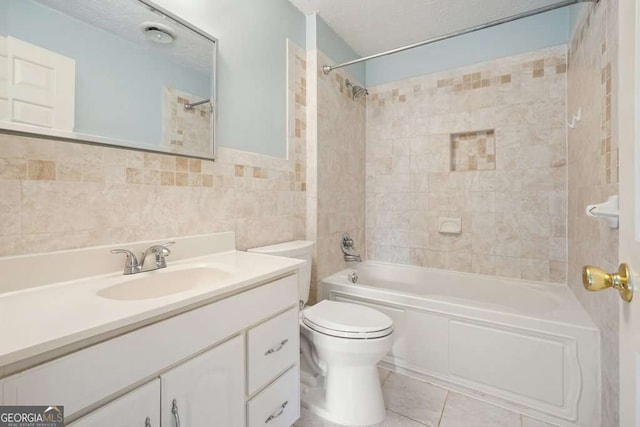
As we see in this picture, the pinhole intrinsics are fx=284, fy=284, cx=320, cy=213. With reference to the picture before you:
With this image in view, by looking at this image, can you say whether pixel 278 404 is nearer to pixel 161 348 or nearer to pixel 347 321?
pixel 347 321

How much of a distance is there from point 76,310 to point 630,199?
1239 mm

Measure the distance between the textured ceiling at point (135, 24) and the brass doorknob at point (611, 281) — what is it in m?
1.61

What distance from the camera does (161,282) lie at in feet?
3.70

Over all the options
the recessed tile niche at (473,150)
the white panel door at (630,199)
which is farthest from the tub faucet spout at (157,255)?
the recessed tile niche at (473,150)

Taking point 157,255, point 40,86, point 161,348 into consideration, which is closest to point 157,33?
point 40,86

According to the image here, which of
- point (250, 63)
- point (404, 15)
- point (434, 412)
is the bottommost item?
point (434, 412)

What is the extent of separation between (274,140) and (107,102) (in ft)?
3.06

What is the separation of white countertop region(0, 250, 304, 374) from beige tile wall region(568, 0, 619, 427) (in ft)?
4.69

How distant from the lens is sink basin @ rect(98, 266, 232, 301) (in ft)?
3.28

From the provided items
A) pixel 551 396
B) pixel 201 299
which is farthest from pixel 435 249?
pixel 201 299

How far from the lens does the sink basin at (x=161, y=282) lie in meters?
1.00

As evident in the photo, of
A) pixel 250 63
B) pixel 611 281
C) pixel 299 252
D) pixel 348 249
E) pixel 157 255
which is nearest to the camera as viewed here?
pixel 611 281

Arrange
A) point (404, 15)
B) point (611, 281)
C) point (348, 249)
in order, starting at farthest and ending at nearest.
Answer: point (348, 249) < point (404, 15) < point (611, 281)

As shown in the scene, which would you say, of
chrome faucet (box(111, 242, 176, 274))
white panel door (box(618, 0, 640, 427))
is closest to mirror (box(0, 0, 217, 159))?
chrome faucet (box(111, 242, 176, 274))
